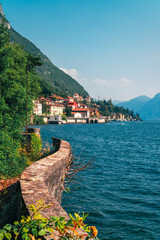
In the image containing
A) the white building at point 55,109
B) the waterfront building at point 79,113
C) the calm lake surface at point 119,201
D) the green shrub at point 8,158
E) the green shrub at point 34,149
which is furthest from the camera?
the waterfront building at point 79,113

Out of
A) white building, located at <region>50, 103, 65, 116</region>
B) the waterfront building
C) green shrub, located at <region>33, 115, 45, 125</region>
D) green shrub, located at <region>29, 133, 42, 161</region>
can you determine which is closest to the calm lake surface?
green shrub, located at <region>29, 133, 42, 161</region>

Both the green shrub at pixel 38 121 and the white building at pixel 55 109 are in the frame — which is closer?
the green shrub at pixel 38 121

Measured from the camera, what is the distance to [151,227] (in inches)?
349

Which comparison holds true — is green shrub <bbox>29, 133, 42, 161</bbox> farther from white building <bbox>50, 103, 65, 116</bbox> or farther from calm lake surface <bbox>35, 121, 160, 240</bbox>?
white building <bbox>50, 103, 65, 116</bbox>

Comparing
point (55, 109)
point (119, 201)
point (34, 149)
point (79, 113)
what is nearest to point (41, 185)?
point (119, 201)

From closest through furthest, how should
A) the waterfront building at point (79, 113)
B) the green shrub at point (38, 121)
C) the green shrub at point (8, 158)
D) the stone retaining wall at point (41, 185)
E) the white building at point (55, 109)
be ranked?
the stone retaining wall at point (41, 185) < the green shrub at point (8, 158) < the green shrub at point (38, 121) < the white building at point (55, 109) < the waterfront building at point (79, 113)

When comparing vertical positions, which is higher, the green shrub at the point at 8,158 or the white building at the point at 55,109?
the white building at the point at 55,109

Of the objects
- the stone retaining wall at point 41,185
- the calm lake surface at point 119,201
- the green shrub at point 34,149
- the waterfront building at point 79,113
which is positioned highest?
the waterfront building at point 79,113

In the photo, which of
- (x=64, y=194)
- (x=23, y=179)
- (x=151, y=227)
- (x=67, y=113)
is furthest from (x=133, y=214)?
(x=67, y=113)

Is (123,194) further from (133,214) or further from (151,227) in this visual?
(151,227)

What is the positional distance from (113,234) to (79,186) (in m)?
5.99

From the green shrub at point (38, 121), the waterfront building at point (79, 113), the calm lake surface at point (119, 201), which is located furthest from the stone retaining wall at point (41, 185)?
the waterfront building at point (79, 113)

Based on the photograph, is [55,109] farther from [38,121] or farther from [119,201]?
[119,201]

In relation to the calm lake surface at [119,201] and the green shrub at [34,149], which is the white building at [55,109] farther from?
the calm lake surface at [119,201]
